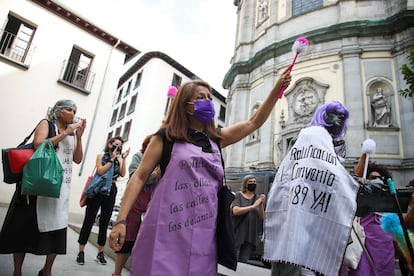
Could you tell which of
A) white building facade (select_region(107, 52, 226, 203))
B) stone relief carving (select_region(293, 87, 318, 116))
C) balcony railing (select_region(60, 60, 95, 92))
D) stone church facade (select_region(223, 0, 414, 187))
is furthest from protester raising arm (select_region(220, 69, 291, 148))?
white building facade (select_region(107, 52, 226, 203))

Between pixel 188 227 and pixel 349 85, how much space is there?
13.2 metres

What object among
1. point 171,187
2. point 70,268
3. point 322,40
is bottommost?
point 70,268

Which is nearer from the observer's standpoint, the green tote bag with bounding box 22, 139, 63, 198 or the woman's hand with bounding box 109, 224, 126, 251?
the woman's hand with bounding box 109, 224, 126, 251

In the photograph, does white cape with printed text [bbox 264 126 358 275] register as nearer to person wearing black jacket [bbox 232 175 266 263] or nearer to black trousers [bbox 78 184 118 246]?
person wearing black jacket [bbox 232 175 266 263]

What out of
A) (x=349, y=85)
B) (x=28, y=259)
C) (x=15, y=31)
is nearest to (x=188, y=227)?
(x=28, y=259)

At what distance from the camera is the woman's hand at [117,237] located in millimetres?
1540

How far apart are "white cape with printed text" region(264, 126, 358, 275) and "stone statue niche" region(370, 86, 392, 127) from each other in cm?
1184

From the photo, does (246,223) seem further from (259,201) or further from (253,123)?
(253,123)

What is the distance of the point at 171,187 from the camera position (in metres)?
1.64

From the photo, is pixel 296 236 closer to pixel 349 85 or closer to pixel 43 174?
pixel 43 174

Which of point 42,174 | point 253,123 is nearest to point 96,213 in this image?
point 42,174

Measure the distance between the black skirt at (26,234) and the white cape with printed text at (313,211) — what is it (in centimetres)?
195

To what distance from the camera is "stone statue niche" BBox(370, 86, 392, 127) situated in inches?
468

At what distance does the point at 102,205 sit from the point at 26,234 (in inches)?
56.3
